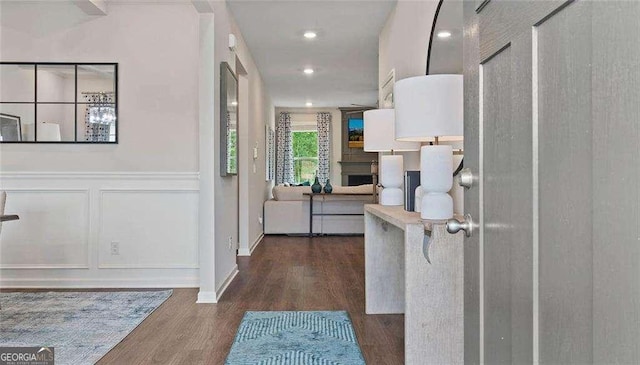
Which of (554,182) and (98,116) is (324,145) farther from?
(554,182)

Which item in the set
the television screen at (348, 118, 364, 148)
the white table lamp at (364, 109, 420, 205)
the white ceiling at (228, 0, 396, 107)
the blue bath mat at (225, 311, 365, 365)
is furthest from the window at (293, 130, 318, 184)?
the blue bath mat at (225, 311, 365, 365)

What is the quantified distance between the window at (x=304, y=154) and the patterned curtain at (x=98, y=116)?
250 inches

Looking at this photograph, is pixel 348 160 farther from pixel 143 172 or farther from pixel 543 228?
pixel 543 228

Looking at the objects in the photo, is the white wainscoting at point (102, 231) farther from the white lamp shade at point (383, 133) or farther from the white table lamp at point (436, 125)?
the white table lamp at point (436, 125)

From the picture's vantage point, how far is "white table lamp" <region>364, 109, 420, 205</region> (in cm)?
263

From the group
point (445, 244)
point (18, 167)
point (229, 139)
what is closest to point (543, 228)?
point (445, 244)

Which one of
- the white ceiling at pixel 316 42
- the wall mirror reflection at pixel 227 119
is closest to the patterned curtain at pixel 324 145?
the white ceiling at pixel 316 42

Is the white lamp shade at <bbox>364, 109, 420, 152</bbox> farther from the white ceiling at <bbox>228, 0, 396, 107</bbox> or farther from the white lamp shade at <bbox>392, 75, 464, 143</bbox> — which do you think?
the white ceiling at <bbox>228, 0, 396, 107</bbox>

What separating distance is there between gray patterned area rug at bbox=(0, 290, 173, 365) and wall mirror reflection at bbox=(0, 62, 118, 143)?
1290 millimetres

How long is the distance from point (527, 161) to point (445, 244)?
114 centimetres

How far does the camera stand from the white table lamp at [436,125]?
1.76 metres

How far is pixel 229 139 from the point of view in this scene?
351 centimetres

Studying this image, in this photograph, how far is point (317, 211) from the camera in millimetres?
6438

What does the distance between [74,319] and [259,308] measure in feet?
3.83
